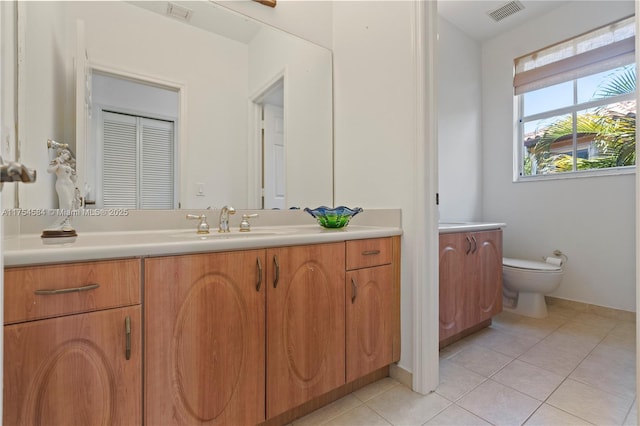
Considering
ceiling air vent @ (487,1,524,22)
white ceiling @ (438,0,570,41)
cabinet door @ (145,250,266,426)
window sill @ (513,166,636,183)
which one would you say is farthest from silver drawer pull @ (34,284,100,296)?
ceiling air vent @ (487,1,524,22)

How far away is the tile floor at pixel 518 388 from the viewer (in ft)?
4.10

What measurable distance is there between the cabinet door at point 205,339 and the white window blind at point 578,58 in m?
3.14

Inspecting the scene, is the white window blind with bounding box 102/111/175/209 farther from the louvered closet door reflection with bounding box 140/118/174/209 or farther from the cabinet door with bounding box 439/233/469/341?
the cabinet door with bounding box 439/233/469/341

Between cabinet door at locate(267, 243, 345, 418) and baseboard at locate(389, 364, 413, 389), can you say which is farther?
baseboard at locate(389, 364, 413, 389)

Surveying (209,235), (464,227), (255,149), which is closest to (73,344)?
(209,235)

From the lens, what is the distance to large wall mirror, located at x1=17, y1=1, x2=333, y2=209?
1.17 meters

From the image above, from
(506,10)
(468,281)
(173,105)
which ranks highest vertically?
(506,10)

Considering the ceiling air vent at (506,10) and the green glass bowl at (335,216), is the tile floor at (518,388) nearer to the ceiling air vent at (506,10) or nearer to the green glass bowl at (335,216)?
the green glass bowl at (335,216)

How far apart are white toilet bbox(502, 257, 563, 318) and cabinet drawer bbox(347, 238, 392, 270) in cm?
155

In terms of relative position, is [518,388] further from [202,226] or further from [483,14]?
[483,14]

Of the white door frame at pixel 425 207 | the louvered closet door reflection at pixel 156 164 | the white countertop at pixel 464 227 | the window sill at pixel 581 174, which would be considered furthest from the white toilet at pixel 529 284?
the louvered closet door reflection at pixel 156 164

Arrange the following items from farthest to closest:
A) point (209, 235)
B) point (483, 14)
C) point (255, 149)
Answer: point (483, 14) < point (255, 149) < point (209, 235)

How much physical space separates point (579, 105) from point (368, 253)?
103 inches

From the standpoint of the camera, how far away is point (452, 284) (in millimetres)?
1811
